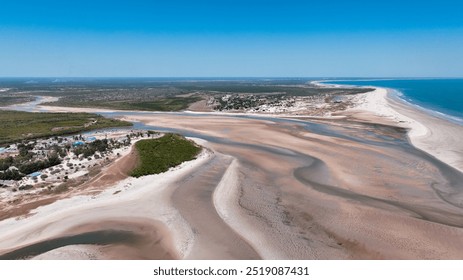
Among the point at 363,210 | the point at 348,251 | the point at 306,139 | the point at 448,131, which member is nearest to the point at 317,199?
the point at 363,210

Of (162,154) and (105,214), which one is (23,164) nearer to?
(162,154)

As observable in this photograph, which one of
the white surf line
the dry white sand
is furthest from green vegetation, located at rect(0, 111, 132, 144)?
the white surf line

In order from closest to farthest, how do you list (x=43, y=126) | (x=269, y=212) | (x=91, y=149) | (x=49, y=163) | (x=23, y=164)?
(x=269, y=212) < (x=23, y=164) < (x=49, y=163) < (x=91, y=149) < (x=43, y=126)

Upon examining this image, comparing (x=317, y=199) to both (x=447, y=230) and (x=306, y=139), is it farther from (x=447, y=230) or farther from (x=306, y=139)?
(x=306, y=139)

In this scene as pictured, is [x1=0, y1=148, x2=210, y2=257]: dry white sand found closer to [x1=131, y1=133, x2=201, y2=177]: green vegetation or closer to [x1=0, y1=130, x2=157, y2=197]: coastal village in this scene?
[x1=131, y1=133, x2=201, y2=177]: green vegetation

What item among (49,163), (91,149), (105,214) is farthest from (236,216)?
(91,149)
